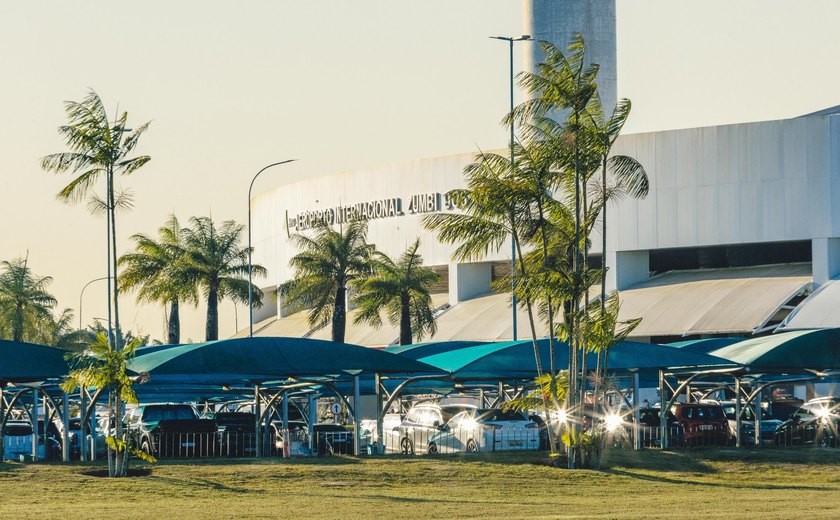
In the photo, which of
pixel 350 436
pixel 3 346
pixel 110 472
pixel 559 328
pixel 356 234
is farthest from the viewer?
pixel 356 234

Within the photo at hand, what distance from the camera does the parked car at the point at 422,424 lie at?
41.0 m

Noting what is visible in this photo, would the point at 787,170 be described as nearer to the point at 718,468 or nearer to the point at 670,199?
the point at 670,199

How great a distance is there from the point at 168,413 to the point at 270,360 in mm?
6742

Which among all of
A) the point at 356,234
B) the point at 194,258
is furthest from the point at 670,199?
the point at 194,258

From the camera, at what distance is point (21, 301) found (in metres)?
91.8

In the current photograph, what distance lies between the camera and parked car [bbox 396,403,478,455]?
4100 centimetres

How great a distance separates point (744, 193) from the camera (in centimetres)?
7856

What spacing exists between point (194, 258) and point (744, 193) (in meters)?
28.1

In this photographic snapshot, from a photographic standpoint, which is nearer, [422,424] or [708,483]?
[708,483]

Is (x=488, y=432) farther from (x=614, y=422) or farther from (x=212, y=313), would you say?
(x=212, y=313)

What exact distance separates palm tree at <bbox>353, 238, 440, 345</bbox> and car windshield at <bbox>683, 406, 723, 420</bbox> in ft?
85.8

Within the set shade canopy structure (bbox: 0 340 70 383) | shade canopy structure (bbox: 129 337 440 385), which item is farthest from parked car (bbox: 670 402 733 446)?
shade canopy structure (bbox: 0 340 70 383)

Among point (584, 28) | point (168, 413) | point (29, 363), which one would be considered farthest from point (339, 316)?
point (584, 28)

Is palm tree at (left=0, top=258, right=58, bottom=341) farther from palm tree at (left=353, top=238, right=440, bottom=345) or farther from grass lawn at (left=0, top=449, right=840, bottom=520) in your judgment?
grass lawn at (left=0, top=449, right=840, bottom=520)
